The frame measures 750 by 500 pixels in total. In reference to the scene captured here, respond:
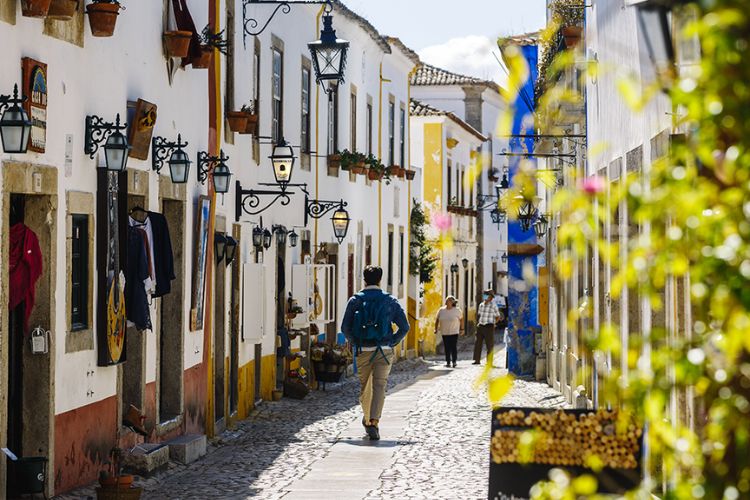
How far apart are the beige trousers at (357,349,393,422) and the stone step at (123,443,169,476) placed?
2.94m

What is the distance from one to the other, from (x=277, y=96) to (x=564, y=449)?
1600 centimetres

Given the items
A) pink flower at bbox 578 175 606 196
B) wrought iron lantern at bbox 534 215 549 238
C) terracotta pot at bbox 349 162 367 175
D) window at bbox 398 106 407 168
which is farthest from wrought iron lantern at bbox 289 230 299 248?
pink flower at bbox 578 175 606 196

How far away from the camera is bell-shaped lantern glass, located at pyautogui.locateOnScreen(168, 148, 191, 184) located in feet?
46.9

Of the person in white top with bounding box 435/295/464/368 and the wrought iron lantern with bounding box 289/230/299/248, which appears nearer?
the wrought iron lantern with bounding box 289/230/299/248

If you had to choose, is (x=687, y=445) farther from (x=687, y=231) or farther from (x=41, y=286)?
(x=41, y=286)

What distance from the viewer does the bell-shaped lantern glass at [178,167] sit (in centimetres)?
1430

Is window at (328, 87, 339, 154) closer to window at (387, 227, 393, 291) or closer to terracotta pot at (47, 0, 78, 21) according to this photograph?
window at (387, 227, 393, 291)

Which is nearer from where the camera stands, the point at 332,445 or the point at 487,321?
the point at 332,445

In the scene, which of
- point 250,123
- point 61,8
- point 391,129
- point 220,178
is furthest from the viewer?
point 391,129

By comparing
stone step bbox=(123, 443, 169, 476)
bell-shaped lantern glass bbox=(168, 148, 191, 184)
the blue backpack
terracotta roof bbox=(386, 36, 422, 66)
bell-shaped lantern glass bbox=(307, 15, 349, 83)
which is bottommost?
stone step bbox=(123, 443, 169, 476)

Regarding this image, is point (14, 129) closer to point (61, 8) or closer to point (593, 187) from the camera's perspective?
point (61, 8)

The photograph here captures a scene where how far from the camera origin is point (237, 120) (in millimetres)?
18250

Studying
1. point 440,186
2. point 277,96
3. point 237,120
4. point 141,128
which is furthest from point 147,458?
point 440,186

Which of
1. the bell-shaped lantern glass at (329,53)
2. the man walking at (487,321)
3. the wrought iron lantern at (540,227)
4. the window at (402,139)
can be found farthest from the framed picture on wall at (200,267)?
the window at (402,139)
